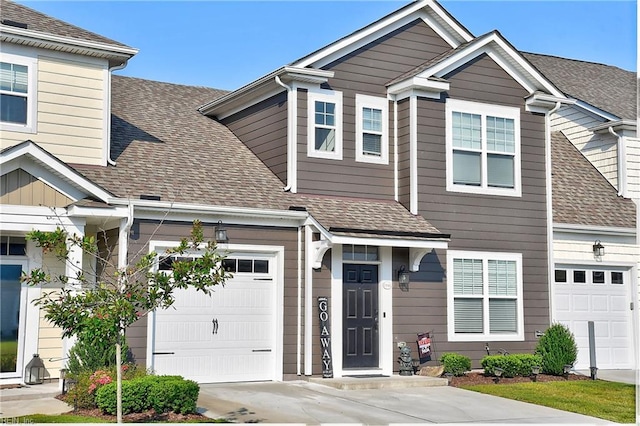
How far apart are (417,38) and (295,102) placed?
3.61m

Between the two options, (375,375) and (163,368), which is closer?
(163,368)

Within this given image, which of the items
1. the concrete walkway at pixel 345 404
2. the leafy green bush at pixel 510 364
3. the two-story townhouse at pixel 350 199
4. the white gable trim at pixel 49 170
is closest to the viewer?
the concrete walkway at pixel 345 404

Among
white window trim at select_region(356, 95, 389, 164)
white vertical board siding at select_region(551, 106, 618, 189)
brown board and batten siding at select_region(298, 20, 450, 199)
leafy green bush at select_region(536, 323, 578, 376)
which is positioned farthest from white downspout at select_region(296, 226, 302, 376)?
white vertical board siding at select_region(551, 106, 618, 189)

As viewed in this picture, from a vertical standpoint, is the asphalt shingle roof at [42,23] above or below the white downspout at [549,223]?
above

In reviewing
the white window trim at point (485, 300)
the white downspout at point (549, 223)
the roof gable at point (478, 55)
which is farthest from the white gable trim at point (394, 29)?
the white window trim at point (485, 300)

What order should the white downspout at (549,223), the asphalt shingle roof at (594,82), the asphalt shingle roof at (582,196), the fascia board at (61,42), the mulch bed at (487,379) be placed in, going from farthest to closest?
the asphalt shingle roof at (594,82)
the asphalt shingle roof at (582,196)
the white downspout at (549,223)
the mulch bed at (487,379)
the fascia board at (61,42)

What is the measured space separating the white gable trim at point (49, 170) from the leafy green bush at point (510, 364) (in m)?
8.20

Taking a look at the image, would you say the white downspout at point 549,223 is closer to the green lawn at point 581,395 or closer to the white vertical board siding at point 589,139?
the green lawn at point 581,395

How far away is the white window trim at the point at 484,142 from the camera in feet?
60.3

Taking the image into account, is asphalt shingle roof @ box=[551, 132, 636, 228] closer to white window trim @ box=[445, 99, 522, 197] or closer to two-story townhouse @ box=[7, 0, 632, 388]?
two-story townhouse @ box=[7, 0, 632, 388]

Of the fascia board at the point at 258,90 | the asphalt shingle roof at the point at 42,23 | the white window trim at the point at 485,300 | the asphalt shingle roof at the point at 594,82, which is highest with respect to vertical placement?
the asphalt shingle roof at the point at 594,82

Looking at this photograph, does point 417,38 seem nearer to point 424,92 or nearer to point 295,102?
point 424,92

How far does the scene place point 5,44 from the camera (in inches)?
608

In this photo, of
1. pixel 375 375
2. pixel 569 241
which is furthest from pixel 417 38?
pixel 375 375
